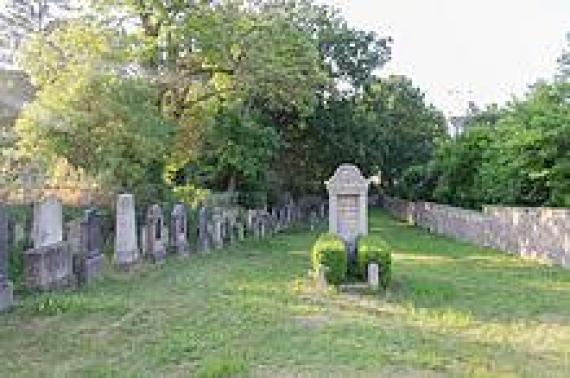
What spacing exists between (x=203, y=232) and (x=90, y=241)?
31.7 feet

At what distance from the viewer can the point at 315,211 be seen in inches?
2360

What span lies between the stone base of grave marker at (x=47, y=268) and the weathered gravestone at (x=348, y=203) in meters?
5.93

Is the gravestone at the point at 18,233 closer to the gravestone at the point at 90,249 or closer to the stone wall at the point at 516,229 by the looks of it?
the gravestone at the point at 90,249

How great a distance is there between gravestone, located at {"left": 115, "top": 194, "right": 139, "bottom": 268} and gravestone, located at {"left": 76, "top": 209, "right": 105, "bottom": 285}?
1.24 ft

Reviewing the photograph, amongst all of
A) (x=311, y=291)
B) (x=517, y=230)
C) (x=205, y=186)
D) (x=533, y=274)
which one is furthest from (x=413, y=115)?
(x=311, y=291)

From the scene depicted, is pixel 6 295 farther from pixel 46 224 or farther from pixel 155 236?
pixel 155 236

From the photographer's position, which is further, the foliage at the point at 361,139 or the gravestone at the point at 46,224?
the foliage at the point at 361,139

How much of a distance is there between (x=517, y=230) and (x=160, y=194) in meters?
11.0

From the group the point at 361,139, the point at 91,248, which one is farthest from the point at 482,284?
the point at 361,139

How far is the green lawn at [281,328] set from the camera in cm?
972

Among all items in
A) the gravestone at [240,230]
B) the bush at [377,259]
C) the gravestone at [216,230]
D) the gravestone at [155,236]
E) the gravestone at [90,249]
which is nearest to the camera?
the gravestone at [90,249]

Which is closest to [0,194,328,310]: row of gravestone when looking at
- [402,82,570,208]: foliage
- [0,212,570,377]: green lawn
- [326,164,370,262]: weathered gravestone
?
[0,212,570,377]: green lawn

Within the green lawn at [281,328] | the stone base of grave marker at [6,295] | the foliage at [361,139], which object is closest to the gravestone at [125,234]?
the green lawn at [281,328]

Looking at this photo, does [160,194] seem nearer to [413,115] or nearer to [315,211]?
[315,211]
